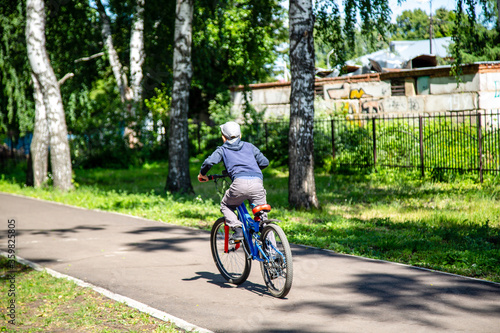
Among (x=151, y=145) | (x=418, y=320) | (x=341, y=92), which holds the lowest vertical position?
(x=418, y=320)

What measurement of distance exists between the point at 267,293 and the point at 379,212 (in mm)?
5589

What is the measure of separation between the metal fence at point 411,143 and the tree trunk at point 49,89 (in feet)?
27.9

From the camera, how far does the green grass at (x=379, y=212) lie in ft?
24.2

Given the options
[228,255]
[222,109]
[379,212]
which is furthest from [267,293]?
[222,109]

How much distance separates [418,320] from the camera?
468cm

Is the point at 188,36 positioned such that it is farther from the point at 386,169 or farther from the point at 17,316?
the point at 17,316

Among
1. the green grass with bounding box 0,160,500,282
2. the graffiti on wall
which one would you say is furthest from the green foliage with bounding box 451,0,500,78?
the graffiti on wall

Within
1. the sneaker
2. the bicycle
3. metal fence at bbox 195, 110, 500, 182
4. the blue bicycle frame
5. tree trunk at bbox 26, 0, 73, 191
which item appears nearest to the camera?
the bicycle

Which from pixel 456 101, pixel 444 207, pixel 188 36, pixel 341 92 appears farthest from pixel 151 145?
pixel 444 207

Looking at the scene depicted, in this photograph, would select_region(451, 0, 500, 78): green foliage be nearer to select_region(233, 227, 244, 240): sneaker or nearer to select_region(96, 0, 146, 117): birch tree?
select_region(233, 227, 244, 240): sneaker

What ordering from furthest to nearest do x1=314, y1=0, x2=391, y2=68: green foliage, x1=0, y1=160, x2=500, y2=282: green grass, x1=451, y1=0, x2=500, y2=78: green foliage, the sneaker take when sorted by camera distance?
x1=314, y1=0, x2=391, y2=68: green foliage → x1=451, y1=0, x2=500, y2=78: green foliage → x1=0, y1=160, x2=500, y2=282: green grass → the sneaker

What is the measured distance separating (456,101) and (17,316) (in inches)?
714

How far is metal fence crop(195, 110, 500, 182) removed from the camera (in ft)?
47.1

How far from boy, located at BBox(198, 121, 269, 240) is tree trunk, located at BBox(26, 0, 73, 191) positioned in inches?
440
